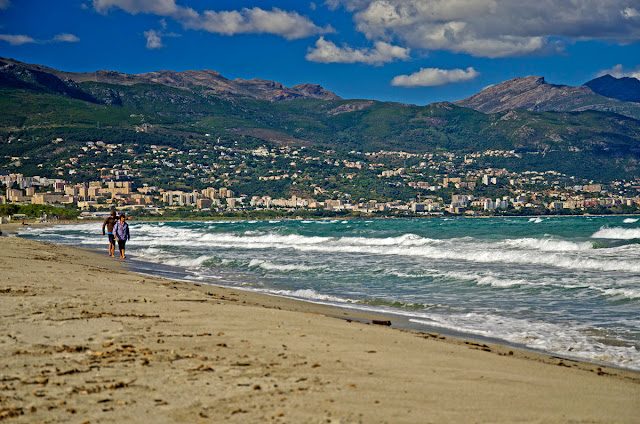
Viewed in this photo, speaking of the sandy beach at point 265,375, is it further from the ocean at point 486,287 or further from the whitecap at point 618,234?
the whitecap at point 618,234

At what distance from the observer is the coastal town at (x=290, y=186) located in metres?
130

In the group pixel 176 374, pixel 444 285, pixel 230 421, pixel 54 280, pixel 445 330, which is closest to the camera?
pixel 230 421

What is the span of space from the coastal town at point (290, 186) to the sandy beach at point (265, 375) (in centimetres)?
11609

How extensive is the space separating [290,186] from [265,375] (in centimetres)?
15744

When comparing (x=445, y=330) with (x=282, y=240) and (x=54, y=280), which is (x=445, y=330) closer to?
(x=54, y=280)

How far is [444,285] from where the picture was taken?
17078mm

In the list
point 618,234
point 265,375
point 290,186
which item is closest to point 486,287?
point 265,375

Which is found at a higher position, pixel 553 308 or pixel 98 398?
pixel 98 398

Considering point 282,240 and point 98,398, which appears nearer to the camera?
point 98,398

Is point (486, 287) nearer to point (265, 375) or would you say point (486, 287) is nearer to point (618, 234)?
point (265, 375)

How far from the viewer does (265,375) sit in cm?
548

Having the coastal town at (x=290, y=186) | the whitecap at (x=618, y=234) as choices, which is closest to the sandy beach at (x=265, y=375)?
the whitecap at (x=618, y=234)

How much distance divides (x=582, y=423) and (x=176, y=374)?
136 inches

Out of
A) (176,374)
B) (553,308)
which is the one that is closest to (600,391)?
(176,374)
